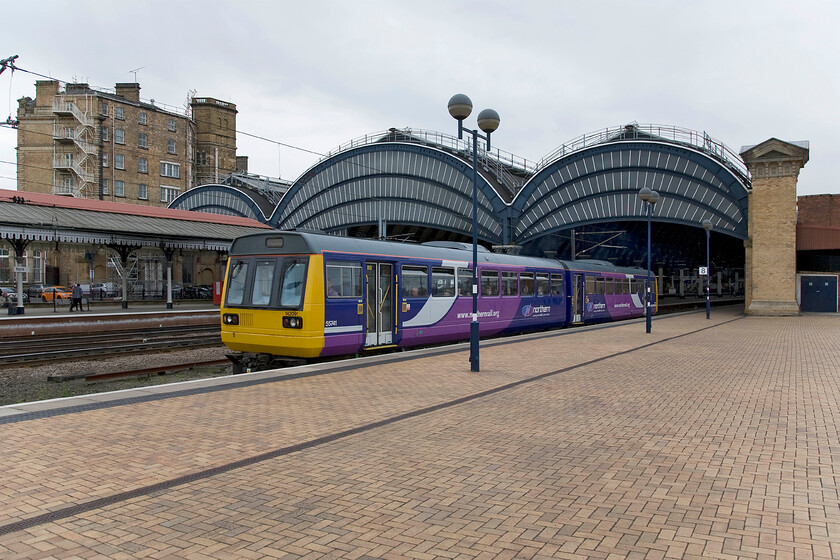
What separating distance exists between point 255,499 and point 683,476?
3.98m

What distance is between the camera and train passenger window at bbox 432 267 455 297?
1700 centimetres

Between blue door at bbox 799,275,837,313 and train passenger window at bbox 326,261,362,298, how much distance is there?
113 feet

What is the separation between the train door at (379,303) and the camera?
47.5 ft

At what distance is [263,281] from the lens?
13.2 meters

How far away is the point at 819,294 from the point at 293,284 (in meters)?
36.6

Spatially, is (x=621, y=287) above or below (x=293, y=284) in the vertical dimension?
below

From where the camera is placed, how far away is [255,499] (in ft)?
17.2

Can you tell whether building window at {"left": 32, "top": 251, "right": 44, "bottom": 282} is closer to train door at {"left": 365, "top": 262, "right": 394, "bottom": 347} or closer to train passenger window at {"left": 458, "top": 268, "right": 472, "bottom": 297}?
train passenger window at {"left": 458, "top": 268, "right": 472, "bottom": 297}

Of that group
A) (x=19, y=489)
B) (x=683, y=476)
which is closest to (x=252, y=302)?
(x=19, y=489)

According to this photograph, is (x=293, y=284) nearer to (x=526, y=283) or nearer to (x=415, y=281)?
(x=415, y=281)

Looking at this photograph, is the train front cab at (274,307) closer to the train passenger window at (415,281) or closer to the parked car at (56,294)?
the train passenger window at (415,281)

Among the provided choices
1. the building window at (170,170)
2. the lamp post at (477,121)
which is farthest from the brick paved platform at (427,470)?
the building window at (170,170)

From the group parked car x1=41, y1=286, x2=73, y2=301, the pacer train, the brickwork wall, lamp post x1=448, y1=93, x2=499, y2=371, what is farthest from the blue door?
parked car x1=41, y1=286, x2=73, y2=301

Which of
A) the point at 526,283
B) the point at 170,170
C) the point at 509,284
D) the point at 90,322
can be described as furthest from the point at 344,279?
the point at 170,170
